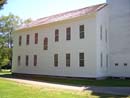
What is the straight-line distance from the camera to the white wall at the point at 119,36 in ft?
86.8

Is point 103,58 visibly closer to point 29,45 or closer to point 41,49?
point 41,49

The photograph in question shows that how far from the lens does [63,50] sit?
28578 millimetres

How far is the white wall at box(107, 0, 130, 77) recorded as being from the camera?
26453mm

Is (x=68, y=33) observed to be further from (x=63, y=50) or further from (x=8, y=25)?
(x=8, y=25)

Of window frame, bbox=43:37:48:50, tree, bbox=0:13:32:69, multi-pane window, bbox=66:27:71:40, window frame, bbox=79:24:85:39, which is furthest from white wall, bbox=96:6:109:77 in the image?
tree, bbox=0:13:32:69

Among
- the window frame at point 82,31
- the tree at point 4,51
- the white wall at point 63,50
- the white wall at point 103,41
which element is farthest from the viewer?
the tree at point 4,51

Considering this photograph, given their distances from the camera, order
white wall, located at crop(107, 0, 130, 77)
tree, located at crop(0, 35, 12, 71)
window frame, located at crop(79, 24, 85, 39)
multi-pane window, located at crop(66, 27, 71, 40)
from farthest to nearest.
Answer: tree, located at crop(0, 35, 12, 71), multi-pane window, located at crop(66, 27, 71, 40), white wall, located at crop(107, 0, 130, 77), window frame, located at crop(79, 24, 85, 39)

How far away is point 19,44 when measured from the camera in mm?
37125

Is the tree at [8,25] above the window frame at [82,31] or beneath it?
above

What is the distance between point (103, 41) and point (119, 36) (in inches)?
84.2

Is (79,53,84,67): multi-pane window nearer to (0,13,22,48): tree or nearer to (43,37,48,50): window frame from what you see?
(43,37,48,50): window frame

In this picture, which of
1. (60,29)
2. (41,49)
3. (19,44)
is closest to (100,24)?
(60,29)

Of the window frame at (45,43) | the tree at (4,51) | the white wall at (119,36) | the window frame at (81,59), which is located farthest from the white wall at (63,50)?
the tree at (4,51)

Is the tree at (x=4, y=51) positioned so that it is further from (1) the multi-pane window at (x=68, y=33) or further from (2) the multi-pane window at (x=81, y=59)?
(2) the multi-pane window at (x=81, y=59)
